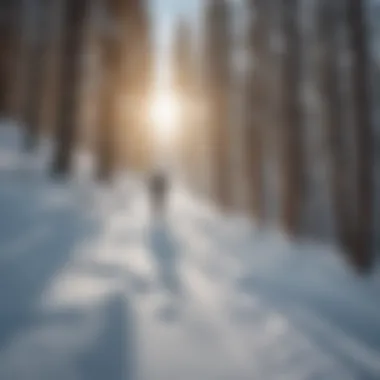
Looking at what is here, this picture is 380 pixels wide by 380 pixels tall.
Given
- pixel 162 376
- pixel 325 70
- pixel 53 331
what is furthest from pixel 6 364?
pixel 325 70

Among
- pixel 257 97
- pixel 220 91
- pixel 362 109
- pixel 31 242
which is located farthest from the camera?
pixel 220 91

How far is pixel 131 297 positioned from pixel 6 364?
2102 mm

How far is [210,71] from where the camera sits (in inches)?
825

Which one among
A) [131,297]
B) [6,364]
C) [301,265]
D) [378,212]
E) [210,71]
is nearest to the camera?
[6,364]

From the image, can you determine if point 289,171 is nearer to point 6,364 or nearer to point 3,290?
point 3,290

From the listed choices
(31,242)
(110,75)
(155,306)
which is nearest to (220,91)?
(110,75)

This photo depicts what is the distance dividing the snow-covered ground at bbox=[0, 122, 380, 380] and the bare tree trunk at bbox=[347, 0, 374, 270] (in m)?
1.68

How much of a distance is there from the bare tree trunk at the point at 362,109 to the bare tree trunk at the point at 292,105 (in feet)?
7.60

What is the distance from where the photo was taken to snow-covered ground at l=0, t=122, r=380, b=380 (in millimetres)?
3941

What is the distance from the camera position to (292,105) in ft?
41.8

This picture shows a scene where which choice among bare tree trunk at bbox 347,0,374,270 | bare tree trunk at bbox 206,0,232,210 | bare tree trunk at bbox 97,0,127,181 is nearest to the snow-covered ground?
bare tree trunk at bbox 347,0,374,270

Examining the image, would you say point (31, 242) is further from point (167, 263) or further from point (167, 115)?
point (167, 115)

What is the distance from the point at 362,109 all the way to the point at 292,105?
2.56 m

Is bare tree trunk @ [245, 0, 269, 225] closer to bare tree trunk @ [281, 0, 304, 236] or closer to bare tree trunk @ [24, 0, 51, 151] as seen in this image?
bare tree trunk @ [281, 0, 304, 236]
